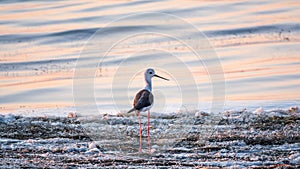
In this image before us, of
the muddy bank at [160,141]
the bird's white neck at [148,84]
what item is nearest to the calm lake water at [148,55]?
the muddy bank at [160,141]

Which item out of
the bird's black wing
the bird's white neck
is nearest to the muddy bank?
the bird's black wing

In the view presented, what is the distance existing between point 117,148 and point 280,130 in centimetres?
284

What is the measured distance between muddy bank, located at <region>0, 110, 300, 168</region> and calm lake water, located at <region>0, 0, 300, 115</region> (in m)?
2.05

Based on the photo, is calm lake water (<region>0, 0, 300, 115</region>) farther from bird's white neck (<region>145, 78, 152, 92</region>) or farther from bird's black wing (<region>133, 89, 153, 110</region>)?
bird's black wing (<region>133, 89, 153, 110</region>)

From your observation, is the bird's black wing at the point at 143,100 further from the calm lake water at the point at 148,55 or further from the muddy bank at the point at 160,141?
the calm lake water at the point at 148,55

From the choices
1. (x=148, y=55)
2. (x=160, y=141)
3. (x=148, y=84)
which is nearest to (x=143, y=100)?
(x=148, y=84)

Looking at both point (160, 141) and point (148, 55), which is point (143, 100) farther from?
point (148, 55)

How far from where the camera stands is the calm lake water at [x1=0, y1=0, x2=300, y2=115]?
18219 millimetres

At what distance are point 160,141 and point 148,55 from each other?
11.5m

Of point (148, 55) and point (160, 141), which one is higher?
point (148, 55)

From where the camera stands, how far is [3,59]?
1009 inches

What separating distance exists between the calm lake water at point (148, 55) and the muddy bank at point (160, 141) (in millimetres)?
2049

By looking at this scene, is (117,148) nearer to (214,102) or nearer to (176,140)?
(176,140)

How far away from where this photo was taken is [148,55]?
24.1 m
